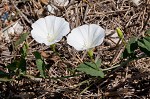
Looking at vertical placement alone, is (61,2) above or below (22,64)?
above

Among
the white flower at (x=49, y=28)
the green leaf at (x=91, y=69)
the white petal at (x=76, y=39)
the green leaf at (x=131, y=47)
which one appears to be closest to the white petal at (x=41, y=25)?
the white flower at (x=49, y=28)

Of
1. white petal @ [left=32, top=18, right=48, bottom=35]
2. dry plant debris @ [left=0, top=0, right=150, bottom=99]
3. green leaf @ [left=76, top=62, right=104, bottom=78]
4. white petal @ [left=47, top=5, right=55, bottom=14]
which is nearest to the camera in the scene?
green leaf @ [left=76, top=62, right=104, bottom=78]

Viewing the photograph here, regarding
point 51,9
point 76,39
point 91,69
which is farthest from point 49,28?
point 51,9

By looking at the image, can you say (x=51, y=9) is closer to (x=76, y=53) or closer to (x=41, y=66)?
(x=76, y=53)

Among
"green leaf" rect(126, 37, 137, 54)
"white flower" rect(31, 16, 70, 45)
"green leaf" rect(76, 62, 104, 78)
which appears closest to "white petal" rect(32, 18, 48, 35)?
"white flower" rect(31, 16, 70, 45)

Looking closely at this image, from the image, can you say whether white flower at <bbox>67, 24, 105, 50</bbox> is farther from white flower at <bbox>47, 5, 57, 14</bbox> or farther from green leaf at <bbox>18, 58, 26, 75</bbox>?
white flower at <bbox>47, 5, 57, 14</bbox>

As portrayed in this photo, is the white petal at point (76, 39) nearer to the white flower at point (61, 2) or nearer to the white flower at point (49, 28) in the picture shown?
the white flower at point (49, 28)
